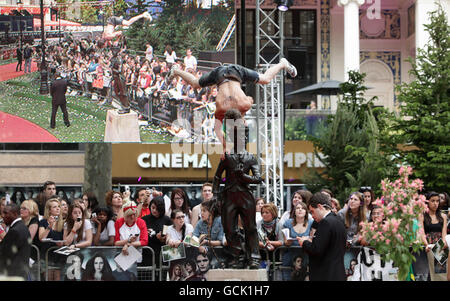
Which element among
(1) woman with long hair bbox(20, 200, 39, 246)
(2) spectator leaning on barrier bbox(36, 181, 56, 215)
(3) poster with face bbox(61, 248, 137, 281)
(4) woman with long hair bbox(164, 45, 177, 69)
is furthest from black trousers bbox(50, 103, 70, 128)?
→ (3) poster with face bbox(61, 248, 137, 281)

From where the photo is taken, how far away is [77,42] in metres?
21.4

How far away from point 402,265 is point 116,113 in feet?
43.9

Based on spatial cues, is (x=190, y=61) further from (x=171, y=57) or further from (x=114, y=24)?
(x=114, y=24)

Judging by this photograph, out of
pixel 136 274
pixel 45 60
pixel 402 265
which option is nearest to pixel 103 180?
pixel 45 60

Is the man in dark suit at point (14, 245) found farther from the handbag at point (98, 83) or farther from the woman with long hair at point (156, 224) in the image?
the handbag at point (98, 83)

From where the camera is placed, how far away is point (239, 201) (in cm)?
936

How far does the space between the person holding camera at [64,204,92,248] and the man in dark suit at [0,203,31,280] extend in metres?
2.35

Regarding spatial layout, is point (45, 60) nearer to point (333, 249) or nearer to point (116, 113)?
point (116, 113)

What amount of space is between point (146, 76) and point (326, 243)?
1356 centimetres

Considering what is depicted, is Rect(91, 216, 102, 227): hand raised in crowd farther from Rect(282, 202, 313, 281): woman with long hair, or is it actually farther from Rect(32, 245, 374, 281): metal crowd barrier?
Rect(282, 202, 313, 281): woman with long hair

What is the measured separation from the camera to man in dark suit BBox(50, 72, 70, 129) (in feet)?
70.6

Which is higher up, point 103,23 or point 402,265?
point 103,23

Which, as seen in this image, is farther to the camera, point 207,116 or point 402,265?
point 207,116

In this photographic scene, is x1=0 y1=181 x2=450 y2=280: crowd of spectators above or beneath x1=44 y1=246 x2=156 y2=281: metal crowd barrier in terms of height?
above
